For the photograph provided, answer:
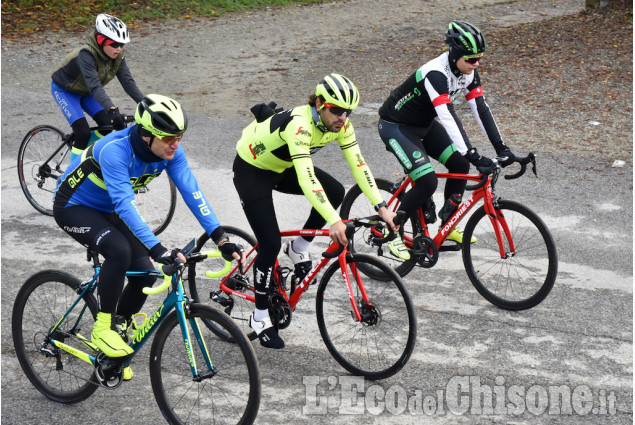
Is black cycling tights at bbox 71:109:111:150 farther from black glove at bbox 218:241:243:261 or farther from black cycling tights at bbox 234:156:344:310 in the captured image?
black glove at bbox 218:241:243:261

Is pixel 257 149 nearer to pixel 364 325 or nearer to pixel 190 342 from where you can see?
pixel 364 325

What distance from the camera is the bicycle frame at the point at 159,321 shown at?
481cm

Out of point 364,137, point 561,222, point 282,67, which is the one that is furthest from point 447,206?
point 282,67

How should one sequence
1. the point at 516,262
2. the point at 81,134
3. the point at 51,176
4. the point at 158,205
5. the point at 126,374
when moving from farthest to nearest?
the point at 51,176 < the point at 158,205 < the point at 81,134 < the point at 516,262 < the point at 126,374

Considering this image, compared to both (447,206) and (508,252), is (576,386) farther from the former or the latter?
(447,206)

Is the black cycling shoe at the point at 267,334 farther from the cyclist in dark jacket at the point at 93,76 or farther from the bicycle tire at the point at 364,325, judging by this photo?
the cyclist in dark jacket at the point at 93,76

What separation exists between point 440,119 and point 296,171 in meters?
1.74

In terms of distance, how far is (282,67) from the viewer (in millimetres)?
15359

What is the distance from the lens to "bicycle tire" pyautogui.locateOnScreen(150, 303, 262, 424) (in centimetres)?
468

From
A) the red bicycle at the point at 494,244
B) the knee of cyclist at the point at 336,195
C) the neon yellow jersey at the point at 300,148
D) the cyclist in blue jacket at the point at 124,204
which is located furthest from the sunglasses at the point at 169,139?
the red bicycle at the point at 494,244

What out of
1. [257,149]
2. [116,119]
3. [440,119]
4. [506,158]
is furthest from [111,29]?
[506,158]

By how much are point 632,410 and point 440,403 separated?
4.21 feet

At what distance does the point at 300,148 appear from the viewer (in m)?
5.65

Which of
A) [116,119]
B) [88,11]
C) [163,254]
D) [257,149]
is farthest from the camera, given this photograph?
[88,11]
